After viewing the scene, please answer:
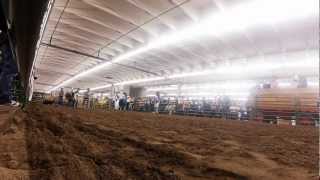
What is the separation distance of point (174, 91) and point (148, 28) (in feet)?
49.3

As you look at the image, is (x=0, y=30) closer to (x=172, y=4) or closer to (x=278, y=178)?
(x=172, y=4)

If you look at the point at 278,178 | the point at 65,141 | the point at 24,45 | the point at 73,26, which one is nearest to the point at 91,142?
the point at 65,141

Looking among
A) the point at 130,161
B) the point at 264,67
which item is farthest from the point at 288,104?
the point at 130,161

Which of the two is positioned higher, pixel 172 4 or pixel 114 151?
pixel 172 4

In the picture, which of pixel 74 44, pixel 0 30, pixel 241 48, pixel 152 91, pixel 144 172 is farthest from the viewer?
pixel 152 91

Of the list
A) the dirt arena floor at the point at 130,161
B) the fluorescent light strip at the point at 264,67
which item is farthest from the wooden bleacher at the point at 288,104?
the dirt arena floor at the point at 130,161

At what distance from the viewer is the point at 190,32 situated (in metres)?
8.55

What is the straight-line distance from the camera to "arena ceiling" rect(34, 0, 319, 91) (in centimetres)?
688

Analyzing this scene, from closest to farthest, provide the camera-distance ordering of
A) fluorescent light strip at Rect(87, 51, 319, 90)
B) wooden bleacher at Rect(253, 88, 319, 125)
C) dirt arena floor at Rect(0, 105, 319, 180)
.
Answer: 1. dirt arena floor at Rect(0, 105, 319, 180)
2. wooden bleacher at Rect(253, 88, 319, 125)
3. fluorescent light strip at Rect(87, 51, 319, 90)

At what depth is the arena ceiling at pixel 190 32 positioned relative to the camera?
271 inches

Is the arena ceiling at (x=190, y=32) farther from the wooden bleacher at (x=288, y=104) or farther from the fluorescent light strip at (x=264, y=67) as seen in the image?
the wooden bleacher at (x=288, y=104)

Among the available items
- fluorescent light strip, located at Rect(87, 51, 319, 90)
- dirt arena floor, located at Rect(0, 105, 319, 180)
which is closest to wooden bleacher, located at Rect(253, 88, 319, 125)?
fluorescent light strip, located at Rect(87, 51, 319, 90)

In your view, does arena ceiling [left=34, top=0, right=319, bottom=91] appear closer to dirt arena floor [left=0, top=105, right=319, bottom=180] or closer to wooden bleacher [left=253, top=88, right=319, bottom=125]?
wooden bleacher [left=253, top=88, right=319, bottom=125]

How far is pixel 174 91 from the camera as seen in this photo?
23.5 meters
